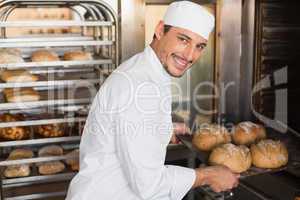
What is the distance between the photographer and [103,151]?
1241 millimetres

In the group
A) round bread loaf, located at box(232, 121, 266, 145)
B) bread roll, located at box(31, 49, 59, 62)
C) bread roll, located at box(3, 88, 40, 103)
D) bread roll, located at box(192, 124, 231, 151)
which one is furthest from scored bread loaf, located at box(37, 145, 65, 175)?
round bread loaf, located at box(232, 121, 266, 145)

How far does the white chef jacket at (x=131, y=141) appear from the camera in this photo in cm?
116

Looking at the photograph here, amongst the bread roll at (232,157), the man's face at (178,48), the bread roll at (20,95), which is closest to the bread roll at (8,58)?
the bread roll at (20,95)

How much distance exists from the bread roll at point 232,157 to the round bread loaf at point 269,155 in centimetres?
3

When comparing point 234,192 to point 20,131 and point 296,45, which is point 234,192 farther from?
point 20,131

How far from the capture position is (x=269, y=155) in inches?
54.0

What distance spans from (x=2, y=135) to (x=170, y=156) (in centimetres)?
77

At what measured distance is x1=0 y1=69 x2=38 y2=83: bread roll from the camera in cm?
169

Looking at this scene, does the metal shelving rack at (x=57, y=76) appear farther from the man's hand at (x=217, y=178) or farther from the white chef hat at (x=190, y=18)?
the man's hand at (x=217, y=178)

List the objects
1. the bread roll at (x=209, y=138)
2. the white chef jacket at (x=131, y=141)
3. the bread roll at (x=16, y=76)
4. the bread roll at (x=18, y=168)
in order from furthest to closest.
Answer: the bread roll at (x=18, y=168), the bread roll at (x=16, y=76), the bread roll at (x=209, y=138), the white chef jacket at (x=131, y=141)

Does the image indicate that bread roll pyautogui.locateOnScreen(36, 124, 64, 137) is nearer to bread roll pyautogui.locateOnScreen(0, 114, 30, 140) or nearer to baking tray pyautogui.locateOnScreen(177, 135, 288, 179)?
bread roll pyautogui.locateOnScreen(0, 114, 30, 140)

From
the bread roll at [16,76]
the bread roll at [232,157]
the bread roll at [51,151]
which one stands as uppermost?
the bread roll at [16,76]

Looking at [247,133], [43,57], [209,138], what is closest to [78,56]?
[43,57]

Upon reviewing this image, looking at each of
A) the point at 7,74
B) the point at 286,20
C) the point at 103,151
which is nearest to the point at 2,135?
the point at 7,74
